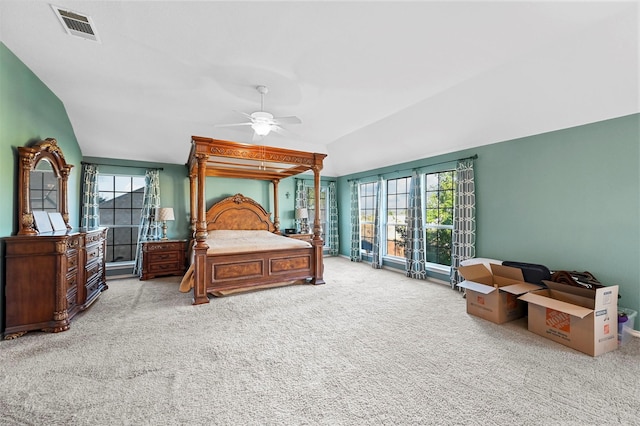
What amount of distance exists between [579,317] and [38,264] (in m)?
5.41

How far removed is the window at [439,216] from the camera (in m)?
4.96

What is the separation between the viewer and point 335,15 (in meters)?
2.16

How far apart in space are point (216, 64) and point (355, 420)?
137 inches

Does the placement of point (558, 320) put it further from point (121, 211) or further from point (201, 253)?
point (121, 211)

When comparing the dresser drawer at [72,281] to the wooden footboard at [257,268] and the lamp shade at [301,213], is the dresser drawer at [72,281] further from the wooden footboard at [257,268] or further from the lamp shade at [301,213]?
the lamp shade at [301,213]

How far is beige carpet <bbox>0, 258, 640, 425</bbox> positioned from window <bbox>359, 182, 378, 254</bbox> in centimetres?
352

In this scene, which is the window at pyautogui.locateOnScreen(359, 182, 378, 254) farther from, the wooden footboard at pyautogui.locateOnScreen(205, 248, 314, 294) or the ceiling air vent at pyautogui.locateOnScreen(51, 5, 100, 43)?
the ceiling air vent at pyautogui.locateOnScreen(51, 5, 100, 43)

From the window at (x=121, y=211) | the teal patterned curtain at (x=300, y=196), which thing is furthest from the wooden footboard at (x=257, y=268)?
the window at (x=121, y=211)

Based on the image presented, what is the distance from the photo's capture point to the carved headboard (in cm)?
602

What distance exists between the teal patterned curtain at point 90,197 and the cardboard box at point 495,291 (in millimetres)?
6380

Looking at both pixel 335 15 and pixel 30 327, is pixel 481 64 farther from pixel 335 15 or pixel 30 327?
pixel 30 327

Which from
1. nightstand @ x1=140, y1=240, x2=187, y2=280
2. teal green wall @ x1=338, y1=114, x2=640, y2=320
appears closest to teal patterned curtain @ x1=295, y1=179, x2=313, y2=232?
nightstand @ x1=140, y1=240, x2=187, y2=280

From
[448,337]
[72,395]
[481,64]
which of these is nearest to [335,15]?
[481,64]

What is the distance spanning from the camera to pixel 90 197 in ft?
16.3
